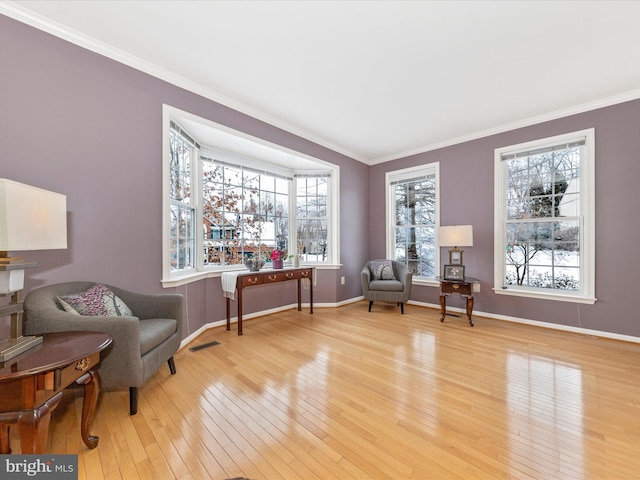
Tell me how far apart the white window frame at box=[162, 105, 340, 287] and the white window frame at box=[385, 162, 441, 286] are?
3.45 ft

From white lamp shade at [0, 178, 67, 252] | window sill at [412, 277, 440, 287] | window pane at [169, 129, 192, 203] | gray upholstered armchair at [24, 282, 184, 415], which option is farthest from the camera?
window sill at [412, 277, 440, 287]

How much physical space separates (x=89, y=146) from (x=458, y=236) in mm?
4105

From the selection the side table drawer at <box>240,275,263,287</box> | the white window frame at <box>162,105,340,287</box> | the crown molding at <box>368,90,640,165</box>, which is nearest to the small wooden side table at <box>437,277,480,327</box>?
the white window frame at <box>162,105,340,287</box>

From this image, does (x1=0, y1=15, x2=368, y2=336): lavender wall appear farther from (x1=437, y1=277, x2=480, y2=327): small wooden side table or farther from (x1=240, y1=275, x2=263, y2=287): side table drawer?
(x1=437, y1=277, x2=480, y2=327): small wooden side table

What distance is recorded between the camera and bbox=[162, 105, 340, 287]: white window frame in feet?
8.57

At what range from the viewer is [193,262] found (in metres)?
3.36

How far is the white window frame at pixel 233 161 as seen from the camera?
2611mm

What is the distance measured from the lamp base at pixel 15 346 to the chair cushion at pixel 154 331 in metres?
0.52

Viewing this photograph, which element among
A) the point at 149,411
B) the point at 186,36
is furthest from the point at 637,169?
the point at 149,411

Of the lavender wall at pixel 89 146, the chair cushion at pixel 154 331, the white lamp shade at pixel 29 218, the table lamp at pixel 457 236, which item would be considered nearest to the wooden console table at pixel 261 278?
the lavender wall at pixel 89 146

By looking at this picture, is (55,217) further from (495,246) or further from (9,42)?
(495,246)

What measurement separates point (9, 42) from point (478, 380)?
4.27 meters

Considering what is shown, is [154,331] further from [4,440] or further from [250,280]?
[250,280]

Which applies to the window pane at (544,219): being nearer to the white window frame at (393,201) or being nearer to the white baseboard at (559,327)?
the white baseboard at (559,327)
